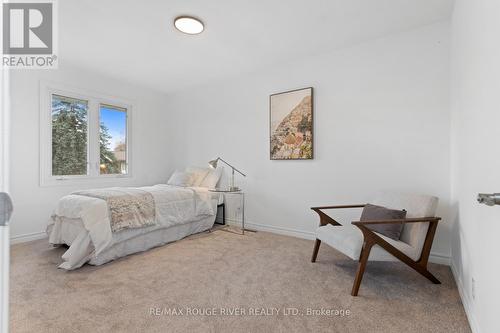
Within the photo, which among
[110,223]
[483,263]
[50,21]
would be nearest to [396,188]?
[483,263]

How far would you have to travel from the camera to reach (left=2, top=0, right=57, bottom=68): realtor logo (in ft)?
8.00

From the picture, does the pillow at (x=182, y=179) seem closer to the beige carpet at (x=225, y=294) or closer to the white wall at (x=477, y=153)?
the beige carpet at (x=225, y=294)

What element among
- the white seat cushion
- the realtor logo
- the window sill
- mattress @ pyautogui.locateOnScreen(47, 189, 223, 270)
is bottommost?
mattress @ pyautogui.locateOnScreen(47, 189, 223, 270)

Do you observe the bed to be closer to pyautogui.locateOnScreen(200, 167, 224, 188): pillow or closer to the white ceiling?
pyautogui.locateOnScreen(200, 167, 224, 188): pillow

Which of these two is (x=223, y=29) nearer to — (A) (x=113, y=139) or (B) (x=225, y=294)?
(B) (x=225, y=294)

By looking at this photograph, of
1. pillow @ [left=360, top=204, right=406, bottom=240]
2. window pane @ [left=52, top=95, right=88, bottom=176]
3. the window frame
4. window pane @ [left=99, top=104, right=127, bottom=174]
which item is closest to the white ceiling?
the window frame

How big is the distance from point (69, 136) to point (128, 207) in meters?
1.97

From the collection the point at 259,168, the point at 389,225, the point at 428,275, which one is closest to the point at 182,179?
the point at 259,168

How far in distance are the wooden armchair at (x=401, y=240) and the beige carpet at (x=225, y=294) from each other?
0.23 m

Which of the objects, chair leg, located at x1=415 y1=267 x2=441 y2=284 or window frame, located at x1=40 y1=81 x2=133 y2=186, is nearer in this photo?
chair leg, located at x1=415 y1=267 x2=441 y2=284

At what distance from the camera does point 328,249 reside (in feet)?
10.1

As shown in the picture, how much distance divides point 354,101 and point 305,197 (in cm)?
140

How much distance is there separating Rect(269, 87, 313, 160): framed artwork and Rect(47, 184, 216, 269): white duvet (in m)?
1.34

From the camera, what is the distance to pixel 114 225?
2719mm
